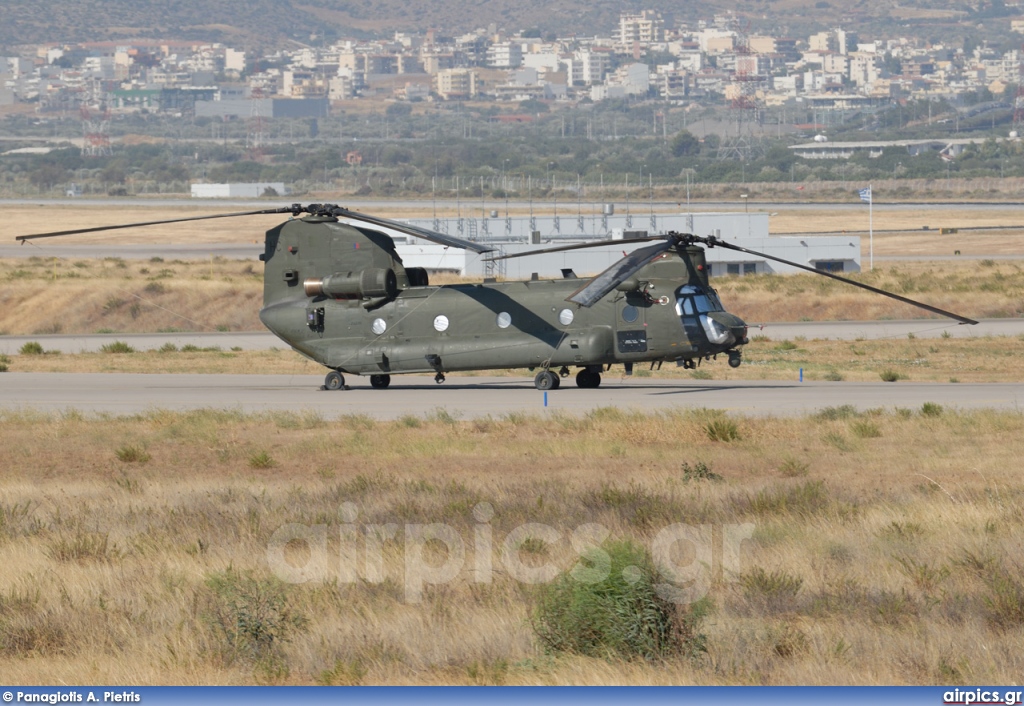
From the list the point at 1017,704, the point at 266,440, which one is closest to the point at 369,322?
the point at 266,440

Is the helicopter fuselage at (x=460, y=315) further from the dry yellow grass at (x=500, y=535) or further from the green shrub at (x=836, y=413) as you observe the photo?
the dry yellow grass at (x=500, y=535)

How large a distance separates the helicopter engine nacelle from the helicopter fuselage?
0.07ft

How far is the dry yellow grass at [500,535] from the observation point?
34.2 feet

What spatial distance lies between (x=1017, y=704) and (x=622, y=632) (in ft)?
12.5

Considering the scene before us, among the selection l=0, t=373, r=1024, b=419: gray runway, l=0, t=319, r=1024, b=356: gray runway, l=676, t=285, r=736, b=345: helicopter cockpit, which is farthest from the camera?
l=0, t=319, r=1024, b=356: gray runway

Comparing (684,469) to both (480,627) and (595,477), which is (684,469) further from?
(480,627)

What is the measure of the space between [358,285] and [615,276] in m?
6.30

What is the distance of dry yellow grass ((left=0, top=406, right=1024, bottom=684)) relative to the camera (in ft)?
34.2

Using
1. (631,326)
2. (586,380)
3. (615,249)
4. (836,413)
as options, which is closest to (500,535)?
(836,413)

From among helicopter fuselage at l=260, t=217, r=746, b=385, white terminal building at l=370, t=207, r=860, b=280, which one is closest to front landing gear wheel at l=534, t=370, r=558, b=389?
helicopter fuselage at l=260, t=217, r=746, b=385

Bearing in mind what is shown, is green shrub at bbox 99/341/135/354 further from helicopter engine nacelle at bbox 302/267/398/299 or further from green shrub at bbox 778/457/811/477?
green shrub at bbox 778/457/811/477

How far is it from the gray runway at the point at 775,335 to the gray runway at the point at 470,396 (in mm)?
12935

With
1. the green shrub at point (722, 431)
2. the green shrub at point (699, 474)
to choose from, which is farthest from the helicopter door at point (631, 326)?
the green shrub at point (699, 474)

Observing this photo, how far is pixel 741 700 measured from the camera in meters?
7.02
